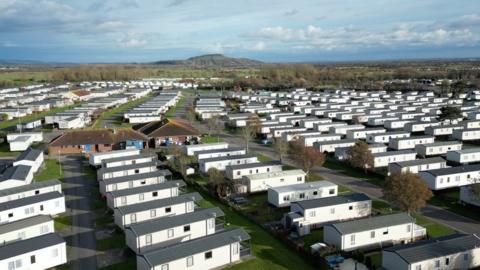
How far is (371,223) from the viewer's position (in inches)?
856

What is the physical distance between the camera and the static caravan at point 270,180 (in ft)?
102

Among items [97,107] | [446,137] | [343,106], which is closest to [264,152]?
[446,137]

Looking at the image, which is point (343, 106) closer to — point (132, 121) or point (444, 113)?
point (444, 113)

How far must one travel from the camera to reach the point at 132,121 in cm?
6650

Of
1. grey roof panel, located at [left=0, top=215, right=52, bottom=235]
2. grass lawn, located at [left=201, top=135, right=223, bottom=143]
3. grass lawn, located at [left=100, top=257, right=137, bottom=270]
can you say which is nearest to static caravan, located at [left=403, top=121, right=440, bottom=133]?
grass lawn, located at [left=201, top=135, right=223, bottom=143]

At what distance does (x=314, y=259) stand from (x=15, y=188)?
2091 cm

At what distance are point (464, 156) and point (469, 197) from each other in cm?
1204

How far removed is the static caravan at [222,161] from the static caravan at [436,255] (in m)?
19.7

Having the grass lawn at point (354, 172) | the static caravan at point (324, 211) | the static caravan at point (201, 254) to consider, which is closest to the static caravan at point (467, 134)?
the grass lawn at point (354, 172)

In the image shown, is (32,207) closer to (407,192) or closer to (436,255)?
(407,192)

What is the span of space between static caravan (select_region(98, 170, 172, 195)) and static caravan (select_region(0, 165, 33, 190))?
5811mm

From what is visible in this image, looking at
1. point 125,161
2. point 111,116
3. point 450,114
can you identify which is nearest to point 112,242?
point 125,161

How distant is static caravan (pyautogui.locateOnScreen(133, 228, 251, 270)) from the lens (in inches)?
715

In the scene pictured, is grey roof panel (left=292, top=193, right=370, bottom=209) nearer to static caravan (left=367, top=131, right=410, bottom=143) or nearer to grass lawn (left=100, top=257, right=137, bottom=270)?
grass lawn (left=100, top=257, right=137, bottom=270)
